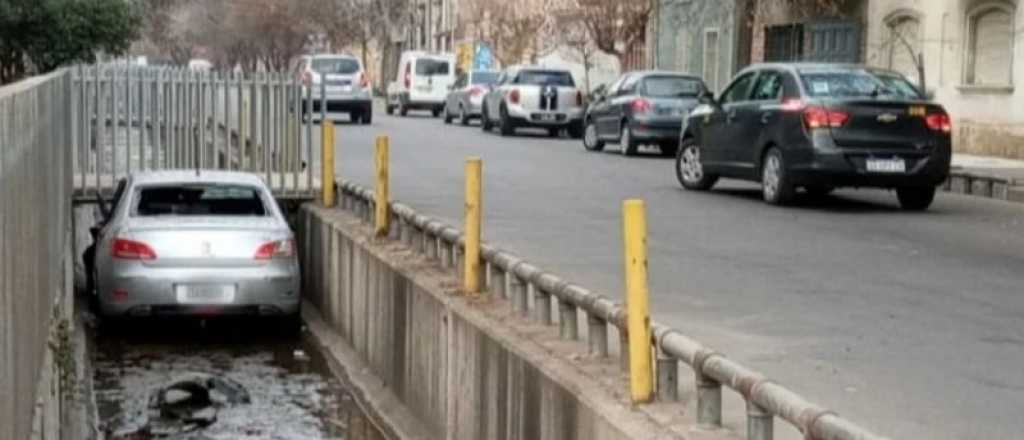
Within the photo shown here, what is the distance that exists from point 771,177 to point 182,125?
22.3 feet

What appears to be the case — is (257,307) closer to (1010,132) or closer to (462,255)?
(462,255)

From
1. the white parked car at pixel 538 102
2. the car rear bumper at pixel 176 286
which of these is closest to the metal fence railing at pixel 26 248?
the car rear bumper at pixel 176 286

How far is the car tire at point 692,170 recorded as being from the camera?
20.5 meters

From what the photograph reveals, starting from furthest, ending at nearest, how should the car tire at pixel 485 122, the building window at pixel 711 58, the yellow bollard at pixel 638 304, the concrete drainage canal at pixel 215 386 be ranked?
the building window at pixel 711 58
the car tire at pixel 485 122
the concrete drainage canal at pixel 215 386
the yellow bollard at pixel 638 304

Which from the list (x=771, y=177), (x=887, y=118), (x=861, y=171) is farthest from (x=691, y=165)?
(x=887, y=118)

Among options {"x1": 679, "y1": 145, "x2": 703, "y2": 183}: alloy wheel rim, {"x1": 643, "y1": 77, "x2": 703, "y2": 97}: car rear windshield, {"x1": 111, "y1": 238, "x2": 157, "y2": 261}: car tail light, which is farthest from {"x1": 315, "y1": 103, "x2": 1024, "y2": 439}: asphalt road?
{"x1": 643, "y1": 77, "x2": 703, "y2": 97}: car rear windshield

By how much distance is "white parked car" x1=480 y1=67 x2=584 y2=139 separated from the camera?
37594 millimetres

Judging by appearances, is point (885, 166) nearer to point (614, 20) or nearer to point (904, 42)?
point (904, 42)

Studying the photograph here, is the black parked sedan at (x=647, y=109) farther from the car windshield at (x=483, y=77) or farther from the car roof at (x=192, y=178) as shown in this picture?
the car roof at (x=192, y=178)

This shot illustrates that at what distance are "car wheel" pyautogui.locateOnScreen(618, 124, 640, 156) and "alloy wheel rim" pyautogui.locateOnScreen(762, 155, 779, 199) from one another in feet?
36.0

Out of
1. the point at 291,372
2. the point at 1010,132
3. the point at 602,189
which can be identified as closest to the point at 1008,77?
the point at 1010,132

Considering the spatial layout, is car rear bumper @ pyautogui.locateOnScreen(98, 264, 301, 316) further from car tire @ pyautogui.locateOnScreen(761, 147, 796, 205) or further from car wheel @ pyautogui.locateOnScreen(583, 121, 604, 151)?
car wheel @ pyautogui.locateOnScreen(583, 121, 604, 151)

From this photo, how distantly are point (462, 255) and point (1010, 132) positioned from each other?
19.3 m

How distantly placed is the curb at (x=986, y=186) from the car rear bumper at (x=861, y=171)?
3.20 m
